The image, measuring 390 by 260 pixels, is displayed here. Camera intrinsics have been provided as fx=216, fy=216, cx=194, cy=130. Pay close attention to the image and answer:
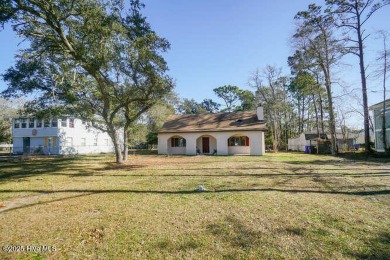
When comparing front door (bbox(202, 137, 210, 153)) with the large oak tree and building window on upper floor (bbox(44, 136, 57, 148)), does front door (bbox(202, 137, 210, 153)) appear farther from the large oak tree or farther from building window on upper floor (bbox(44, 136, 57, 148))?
building window on upper floor (bbox(44, 136, 57, 148))

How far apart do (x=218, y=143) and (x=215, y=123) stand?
9.18 feet

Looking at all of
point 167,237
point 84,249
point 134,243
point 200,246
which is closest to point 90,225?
point 84,249

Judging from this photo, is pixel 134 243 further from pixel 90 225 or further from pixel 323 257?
pixel 323 257

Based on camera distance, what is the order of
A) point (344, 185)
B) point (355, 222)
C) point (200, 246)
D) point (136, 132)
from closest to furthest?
point (200, 246) → point (355, 222) → point (344, 185) → point (136, 132)

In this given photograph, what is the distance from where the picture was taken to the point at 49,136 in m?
29.6

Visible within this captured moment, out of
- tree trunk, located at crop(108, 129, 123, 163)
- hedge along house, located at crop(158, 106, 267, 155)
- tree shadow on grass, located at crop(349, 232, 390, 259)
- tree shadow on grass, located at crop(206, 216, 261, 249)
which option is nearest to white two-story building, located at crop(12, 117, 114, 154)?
hedge along house, located at crop(158, 106, 267, 155)

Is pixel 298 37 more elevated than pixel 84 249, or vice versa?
pixel 298 37

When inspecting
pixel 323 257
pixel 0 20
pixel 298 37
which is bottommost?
pixel 323 257

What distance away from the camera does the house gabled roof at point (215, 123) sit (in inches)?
953

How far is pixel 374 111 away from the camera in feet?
88.4

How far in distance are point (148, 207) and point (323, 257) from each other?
396 cm

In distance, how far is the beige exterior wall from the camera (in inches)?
925

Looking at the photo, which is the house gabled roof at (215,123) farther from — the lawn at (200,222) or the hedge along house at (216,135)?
the lawn at (200,222)

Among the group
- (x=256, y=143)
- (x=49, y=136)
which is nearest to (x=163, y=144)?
(x=256, y=143)
